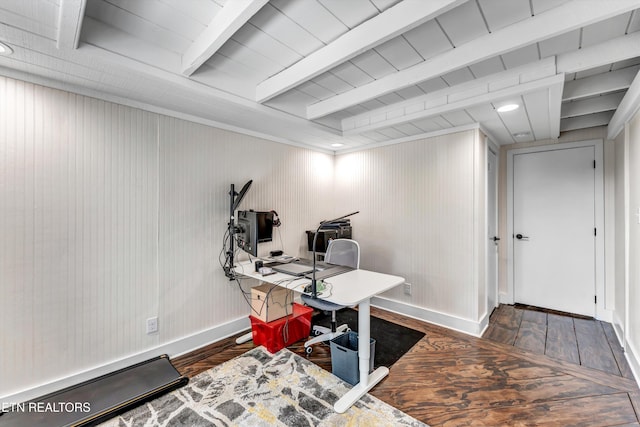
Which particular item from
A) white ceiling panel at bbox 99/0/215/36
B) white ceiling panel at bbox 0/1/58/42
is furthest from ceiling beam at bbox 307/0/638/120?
white ceiling panel at bbox 0/1/58/42

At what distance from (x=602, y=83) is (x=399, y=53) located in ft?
5.43

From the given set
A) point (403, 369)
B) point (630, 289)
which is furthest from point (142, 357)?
point (630, 289)

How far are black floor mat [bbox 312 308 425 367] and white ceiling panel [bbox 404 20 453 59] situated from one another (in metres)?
2.43

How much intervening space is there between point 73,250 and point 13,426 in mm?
1065

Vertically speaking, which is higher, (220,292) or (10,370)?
(220,292)

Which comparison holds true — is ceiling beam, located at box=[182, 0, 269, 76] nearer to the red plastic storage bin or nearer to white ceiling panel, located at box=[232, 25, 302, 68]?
white ceiling panel, located at box=[232, 25, 302, 68]

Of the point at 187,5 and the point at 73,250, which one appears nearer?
the point at 187,5

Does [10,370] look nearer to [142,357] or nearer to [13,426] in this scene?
[13,426]

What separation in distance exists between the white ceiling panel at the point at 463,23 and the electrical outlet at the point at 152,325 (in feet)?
9.90

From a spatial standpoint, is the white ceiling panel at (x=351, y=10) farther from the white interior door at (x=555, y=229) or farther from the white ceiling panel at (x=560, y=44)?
the white interior door at (x=555, y=229)

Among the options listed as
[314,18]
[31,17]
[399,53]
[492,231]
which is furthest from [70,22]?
[492,231]

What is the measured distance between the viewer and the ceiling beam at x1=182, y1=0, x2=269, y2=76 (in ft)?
4.25

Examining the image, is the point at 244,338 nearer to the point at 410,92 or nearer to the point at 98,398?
the point at 98,398

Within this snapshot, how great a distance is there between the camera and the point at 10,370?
180 centimetres
